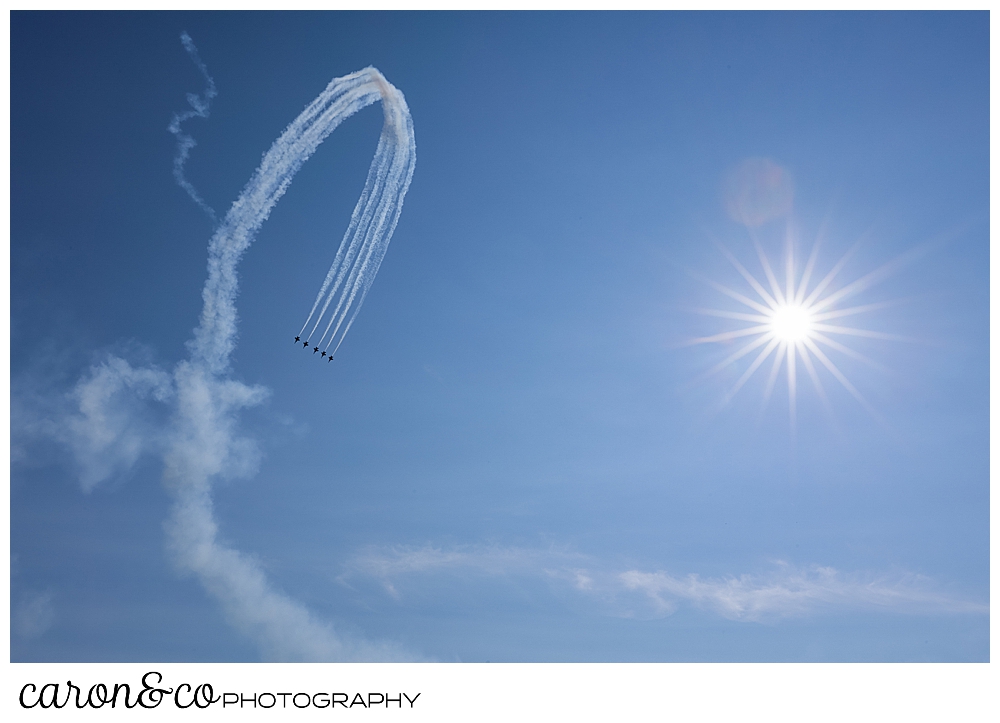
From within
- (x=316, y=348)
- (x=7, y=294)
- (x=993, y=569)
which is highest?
(x=316, y=348)

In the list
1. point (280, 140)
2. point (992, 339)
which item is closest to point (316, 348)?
point (280, 140)

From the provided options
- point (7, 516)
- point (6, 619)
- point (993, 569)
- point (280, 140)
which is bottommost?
point (993, 569)

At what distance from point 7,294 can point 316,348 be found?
2418cm

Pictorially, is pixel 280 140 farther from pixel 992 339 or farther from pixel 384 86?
pixel 992 339
